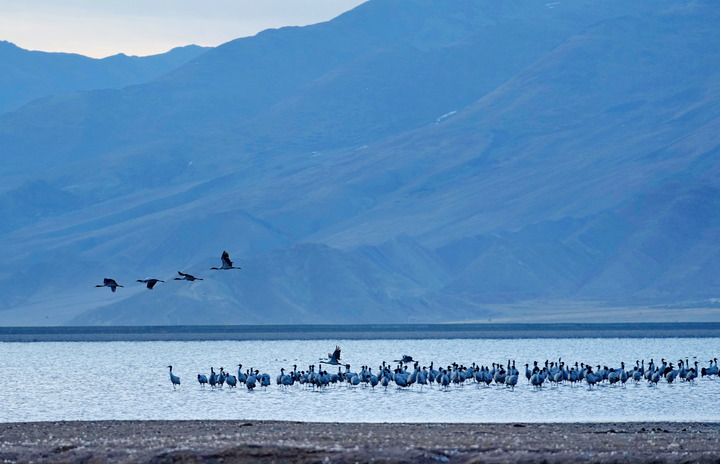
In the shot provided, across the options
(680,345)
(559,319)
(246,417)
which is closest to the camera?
(246,417)

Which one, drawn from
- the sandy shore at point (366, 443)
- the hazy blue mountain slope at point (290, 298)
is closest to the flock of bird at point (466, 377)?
the sandy shore at point (366, 443)

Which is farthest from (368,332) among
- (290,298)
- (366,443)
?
(366,443)

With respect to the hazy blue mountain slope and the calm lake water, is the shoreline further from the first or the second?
the hazy blue mountain slope

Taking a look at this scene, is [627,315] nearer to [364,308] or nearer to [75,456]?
[364,308]

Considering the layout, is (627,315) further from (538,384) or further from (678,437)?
(678,437)

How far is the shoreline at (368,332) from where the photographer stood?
429ft

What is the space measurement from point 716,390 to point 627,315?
120024 mm

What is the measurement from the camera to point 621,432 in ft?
123

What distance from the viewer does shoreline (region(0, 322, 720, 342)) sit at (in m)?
131

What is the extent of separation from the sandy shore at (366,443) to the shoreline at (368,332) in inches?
3577

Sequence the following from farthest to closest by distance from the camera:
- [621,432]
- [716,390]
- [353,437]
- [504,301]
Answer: [504,301] < [716,390] < [621,432] < [353,437]

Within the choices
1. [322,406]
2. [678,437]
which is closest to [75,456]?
[678,437]

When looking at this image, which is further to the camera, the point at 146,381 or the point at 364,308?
the point at 364,308

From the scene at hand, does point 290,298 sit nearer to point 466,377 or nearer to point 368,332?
point 368,332
